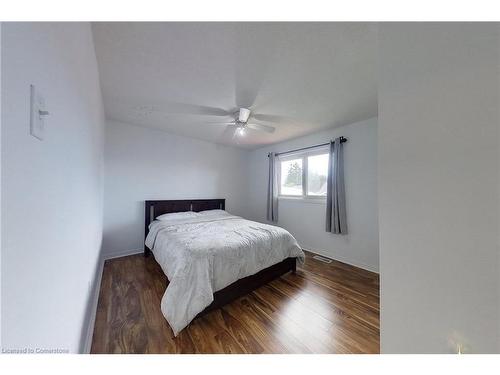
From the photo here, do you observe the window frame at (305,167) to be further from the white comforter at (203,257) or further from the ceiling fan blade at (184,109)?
the ceiling fan blade at (184,109)

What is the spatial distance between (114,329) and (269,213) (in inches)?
120

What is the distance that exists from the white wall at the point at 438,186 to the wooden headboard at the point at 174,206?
3.29 metres

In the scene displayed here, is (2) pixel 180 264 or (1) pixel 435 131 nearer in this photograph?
(1) pixel 435 131

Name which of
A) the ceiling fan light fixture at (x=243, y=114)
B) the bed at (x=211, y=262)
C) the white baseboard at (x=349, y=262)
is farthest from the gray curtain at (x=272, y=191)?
the ceiling fan light fixture at (x=243, y=114)

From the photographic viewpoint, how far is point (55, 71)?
662 mm

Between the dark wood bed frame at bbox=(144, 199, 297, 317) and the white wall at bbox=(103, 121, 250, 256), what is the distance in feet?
0.43

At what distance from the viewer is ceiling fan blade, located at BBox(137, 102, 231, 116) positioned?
7.22ft

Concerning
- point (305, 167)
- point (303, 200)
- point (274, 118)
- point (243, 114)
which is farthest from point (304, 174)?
point (243, 114)

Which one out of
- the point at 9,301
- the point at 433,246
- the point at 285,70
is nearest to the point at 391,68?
the point at 433,246

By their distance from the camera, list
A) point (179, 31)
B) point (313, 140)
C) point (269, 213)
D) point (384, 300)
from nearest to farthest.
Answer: point (384, 300)
point (179, 31)
point (313, 140)
point (269, 213)

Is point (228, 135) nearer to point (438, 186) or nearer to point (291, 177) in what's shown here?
point (291, 177)

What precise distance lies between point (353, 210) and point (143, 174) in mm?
3618

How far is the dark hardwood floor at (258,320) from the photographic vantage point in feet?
4.27
